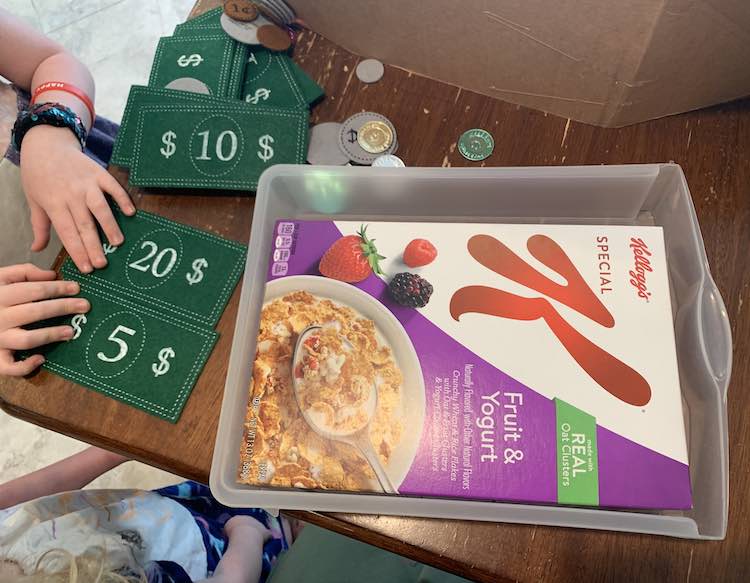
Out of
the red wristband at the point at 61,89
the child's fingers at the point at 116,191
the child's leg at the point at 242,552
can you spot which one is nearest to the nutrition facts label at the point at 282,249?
the child's fingers at the point at 116,191

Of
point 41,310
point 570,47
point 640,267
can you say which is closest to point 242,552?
point 41,310

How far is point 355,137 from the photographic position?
2.12 ft

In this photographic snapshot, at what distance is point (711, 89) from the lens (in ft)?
1.85

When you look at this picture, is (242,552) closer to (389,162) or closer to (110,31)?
(389,162)

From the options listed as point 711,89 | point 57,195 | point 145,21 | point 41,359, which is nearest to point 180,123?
point 57,195

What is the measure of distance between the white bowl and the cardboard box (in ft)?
1.00

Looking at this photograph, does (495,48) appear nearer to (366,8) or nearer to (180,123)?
(366,8)

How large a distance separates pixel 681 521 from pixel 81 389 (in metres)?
0.60

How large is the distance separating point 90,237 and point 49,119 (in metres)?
0.21

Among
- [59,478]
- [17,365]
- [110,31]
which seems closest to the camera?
[17,365]

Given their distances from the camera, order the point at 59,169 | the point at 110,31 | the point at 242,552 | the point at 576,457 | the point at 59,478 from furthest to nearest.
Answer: the point at 110,31 → the point at 59,478 → the point at 242,552 → the point at 59,169 → the point at 576,457

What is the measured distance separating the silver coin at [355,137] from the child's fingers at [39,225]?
41cm

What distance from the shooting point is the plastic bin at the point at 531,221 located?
467mm

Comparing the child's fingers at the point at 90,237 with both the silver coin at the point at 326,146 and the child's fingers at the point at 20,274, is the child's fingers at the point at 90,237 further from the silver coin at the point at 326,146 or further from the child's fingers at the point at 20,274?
the silver coin at the point at 326,146
